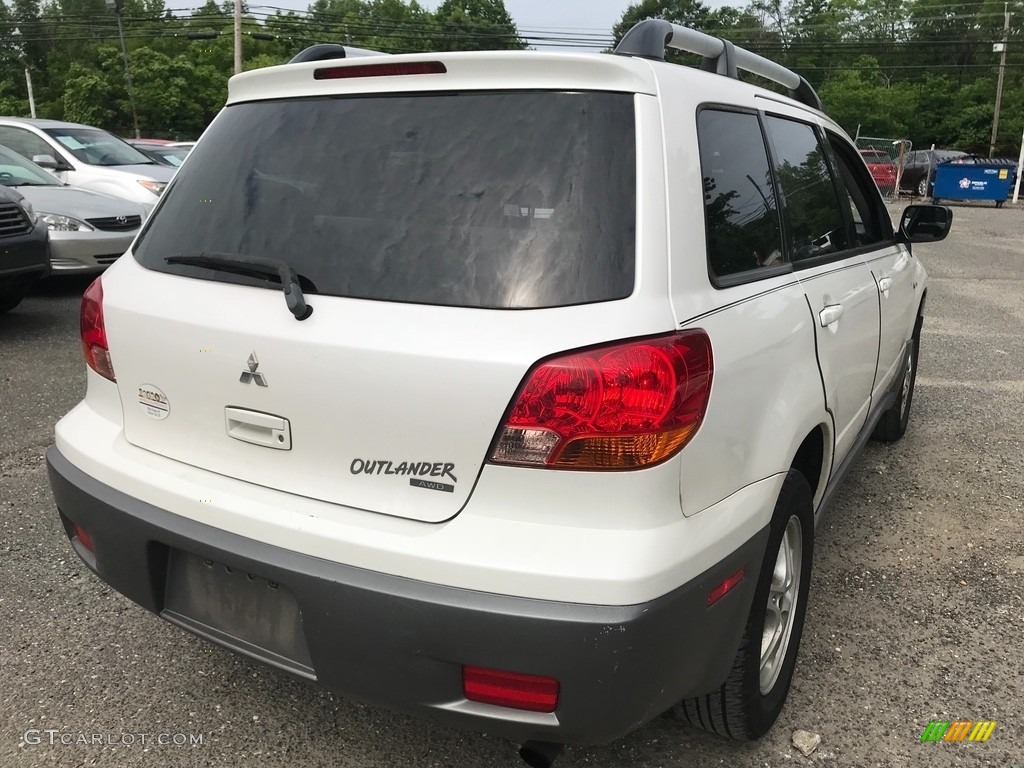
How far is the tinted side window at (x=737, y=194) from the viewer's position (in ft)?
6.77

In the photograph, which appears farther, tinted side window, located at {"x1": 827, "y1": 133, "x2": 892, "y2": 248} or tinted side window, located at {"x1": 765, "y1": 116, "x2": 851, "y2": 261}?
tinted side window, located at {"x1": 827, "y1": 133, "x2": 892, "y2": 248}

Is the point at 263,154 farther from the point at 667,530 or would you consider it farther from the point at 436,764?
the point at 436,764

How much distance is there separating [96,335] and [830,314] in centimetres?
211

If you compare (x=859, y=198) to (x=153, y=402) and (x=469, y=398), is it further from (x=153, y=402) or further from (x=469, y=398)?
(x=153, y=402)

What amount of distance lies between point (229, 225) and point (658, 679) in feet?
4.92

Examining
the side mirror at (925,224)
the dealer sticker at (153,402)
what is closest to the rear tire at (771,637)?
the dealer sticker at (153,402)

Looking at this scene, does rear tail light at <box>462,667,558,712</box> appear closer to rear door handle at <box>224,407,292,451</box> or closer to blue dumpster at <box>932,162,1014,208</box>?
rear door handle at <box>224,407,292,451</box>

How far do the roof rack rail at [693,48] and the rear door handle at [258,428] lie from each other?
3.99 feet

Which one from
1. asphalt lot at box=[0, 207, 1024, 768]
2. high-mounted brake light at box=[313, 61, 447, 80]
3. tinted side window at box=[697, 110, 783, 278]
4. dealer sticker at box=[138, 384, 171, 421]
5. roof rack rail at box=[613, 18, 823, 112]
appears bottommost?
asphalt lot at box=[0, 207, 1024, 768]

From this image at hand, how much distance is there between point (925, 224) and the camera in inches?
164

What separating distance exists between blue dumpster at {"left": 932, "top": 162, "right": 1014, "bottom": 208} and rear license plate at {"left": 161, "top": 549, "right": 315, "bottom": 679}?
1088 inches

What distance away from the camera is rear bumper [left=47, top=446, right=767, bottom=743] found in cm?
166

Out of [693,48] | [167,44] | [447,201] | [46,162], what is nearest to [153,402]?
[447,201]

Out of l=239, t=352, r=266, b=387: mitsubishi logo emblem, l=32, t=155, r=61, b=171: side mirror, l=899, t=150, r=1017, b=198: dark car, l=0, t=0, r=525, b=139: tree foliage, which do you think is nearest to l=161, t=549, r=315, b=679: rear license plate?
l=239, t=352, r=266, b=387: mitsubishi logo emblem
